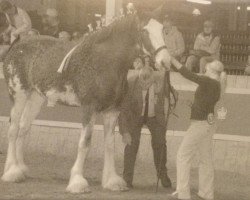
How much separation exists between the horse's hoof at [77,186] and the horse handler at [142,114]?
2.64 ft

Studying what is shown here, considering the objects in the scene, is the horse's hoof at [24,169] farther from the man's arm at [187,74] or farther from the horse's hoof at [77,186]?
the man's arm at [187,74]

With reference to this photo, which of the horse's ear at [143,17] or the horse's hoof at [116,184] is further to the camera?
the horse's hoof at [116,184]

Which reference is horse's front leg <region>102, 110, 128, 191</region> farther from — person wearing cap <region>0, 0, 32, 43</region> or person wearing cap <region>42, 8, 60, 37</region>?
person wearing cap <region>42, 8, 60, 37</region>

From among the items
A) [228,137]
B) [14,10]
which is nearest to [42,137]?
[14,10]

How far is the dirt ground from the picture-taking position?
399 inches

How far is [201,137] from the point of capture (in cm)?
995

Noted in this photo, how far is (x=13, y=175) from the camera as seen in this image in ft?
35.8

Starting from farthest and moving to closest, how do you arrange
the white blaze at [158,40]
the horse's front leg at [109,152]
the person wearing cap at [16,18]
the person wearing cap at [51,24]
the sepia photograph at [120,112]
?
the person wearing cap at [51,24], the person wearing cap at [16,18], the horse's front leg at [109,152], the sepia photograph at [120,112], the white blaze at [158,40]

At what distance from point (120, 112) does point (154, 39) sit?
4.33 ft

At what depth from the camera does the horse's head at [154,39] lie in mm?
9773

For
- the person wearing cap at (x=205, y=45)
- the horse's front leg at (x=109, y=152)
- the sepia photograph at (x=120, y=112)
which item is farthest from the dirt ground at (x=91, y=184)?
the person wearing cap at (x=205, y=45)

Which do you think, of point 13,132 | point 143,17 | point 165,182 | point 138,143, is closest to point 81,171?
point 138,143

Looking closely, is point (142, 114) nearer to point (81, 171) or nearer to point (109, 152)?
point (109, 152)

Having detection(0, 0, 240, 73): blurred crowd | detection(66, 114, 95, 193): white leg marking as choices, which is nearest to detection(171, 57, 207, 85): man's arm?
detection(66, 114, 95, 193): white leg marking
